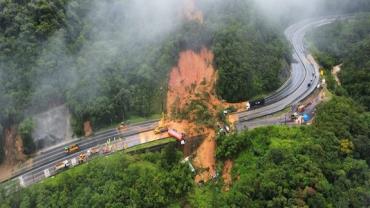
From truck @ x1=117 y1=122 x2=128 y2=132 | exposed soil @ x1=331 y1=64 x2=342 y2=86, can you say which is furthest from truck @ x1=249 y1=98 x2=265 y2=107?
truck @ x1=117 y1=122 x2=128 y2=132

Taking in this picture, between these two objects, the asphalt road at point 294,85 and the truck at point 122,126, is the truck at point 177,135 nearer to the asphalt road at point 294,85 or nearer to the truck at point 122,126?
the truck at point 122,126

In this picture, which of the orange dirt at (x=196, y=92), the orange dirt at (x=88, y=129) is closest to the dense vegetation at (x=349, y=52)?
the orange dirt at (x=196, y=92)

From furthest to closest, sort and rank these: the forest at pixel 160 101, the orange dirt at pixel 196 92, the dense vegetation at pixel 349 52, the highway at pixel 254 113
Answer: the dense vegetation at pixel 349 52
the orange dirt at pixel 196 92
the highway at pixel 254 113
the forest at pixel 160 101

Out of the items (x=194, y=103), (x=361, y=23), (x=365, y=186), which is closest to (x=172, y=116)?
(x=194, y=103)

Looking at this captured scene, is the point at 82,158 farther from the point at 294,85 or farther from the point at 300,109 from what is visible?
the point at 294,85

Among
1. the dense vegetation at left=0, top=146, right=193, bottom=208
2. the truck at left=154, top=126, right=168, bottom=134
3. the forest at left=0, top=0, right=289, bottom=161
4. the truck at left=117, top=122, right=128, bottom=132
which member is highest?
the forest at left=0, top=0, right=289, bottom=161

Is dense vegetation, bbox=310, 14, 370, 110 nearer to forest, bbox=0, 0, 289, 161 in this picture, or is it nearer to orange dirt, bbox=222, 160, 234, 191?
forest, bbox=0, 0, 289, 161
